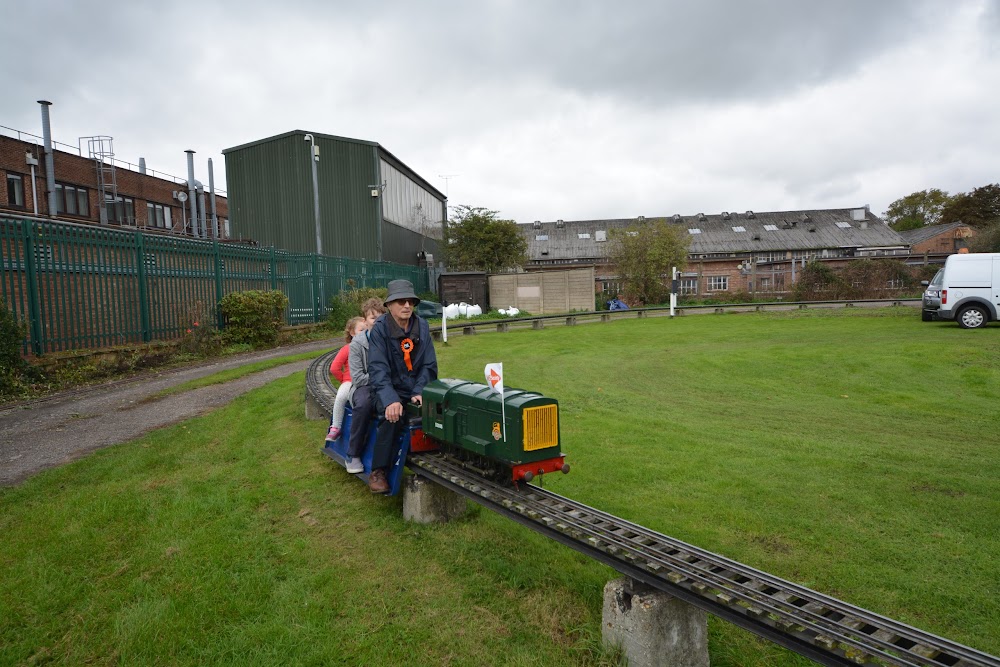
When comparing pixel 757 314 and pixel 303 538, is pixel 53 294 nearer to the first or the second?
pixel 303 538

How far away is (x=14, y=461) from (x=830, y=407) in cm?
1086

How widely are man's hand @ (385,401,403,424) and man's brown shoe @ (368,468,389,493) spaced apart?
0.62 m

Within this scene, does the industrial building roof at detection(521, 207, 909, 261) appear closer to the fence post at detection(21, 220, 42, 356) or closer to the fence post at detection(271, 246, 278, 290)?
the fence post at detection(271, 246, 278, 290)

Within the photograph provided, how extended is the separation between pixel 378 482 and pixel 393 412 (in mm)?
765

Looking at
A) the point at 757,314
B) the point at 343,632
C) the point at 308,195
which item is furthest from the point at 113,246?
the point at 757,314

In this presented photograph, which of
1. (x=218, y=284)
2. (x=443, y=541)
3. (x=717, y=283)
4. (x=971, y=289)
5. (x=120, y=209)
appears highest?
(x=120, y=209)

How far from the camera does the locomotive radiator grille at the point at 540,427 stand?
387 cm

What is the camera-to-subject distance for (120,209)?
35062 millimetres

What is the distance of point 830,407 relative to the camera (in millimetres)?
9273

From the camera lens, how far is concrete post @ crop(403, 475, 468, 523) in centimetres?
466

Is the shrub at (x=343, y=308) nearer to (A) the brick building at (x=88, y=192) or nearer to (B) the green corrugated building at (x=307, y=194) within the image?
(B) the green corrugated building at (x=307, y=194)

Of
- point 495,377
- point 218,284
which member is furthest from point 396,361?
point 218,284

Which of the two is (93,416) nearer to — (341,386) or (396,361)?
(341,386)

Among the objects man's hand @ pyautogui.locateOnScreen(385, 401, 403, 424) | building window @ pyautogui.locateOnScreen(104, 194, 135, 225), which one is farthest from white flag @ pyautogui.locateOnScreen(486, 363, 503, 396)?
building window @ pyautogui.locateOnScreen(104, 194, 135, 225)
